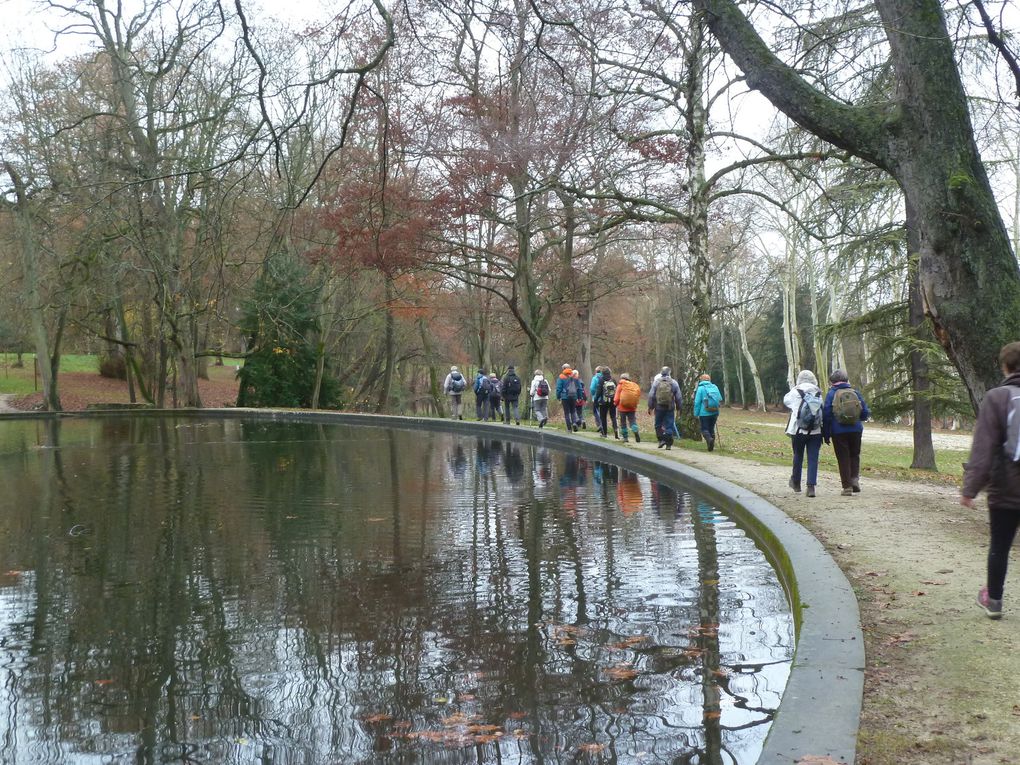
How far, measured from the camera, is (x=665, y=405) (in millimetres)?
19984

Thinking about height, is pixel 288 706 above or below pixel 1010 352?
below

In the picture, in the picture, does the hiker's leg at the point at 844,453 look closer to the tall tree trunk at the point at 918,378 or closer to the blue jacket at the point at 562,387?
the tall tree trunk at the point at 918,378

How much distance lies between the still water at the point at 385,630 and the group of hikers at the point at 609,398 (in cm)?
610

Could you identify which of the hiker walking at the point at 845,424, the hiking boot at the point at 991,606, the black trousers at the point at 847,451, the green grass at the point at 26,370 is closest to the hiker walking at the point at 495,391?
the hiker walking at the point at 845,424

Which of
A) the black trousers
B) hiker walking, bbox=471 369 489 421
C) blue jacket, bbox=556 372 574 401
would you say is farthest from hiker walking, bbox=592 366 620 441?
the black trousers

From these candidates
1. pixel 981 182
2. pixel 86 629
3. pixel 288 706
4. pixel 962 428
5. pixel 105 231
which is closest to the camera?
pixel 288 706

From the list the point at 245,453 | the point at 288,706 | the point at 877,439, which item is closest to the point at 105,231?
the point at 245,453

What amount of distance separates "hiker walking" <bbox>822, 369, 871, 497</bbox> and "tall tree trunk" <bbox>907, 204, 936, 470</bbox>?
18.8ft

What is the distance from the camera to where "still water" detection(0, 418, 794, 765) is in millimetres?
4824

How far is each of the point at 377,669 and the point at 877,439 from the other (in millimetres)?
34135

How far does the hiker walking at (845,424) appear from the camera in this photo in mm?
12109

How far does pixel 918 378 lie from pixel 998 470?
15337 mm

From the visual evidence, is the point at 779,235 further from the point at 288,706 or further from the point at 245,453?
the point at 288,706

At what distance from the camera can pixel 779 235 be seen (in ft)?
160
